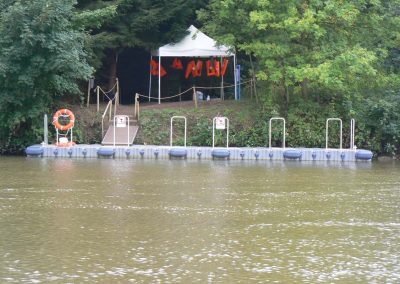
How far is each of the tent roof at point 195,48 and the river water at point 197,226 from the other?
34.2 ft

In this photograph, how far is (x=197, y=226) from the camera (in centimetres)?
1270

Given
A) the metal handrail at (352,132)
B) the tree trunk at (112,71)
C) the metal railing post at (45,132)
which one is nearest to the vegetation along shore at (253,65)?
the metal railing post at (45,132)

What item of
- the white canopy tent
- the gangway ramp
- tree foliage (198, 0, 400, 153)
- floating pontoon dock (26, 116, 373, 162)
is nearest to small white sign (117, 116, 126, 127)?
the gangway ramp

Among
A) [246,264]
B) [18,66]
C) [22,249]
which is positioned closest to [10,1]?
[18,66]

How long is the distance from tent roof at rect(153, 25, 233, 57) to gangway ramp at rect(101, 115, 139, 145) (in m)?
3.84

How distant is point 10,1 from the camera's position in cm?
2688

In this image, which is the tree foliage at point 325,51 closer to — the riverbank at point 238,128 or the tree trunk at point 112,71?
the riverbank at point 238,128

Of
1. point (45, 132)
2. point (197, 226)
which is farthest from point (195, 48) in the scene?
point (197, 226)

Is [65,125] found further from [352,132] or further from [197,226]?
[197,226]

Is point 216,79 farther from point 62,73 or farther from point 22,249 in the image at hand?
point 22,249

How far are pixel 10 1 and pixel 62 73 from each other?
324 cm

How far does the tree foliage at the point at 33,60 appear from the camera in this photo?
25.6m

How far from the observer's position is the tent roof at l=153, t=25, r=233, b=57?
100ft

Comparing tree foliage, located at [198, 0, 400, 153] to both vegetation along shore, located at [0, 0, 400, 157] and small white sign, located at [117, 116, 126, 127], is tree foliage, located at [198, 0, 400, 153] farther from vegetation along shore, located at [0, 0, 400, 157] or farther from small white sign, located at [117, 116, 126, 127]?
small white sign, located at [117, 116, 126, 127]
